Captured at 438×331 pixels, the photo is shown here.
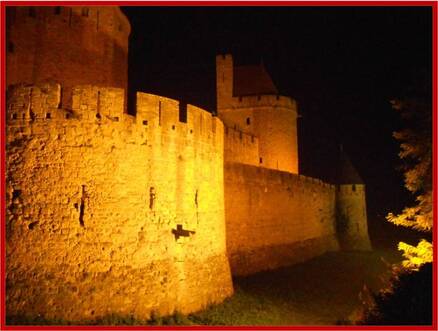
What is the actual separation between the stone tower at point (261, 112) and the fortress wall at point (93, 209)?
18694 mm

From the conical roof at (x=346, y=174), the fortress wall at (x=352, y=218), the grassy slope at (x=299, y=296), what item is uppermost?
the conical roof at (x=346, y=174)

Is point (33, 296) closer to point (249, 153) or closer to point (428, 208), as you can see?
point (428, 208)

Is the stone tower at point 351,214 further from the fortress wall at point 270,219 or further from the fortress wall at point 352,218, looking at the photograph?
the fortress wall at point 270,219

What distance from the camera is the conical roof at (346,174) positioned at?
30.1 meters

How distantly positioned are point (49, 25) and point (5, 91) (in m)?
8.57

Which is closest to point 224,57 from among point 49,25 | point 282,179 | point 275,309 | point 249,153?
point 249,153

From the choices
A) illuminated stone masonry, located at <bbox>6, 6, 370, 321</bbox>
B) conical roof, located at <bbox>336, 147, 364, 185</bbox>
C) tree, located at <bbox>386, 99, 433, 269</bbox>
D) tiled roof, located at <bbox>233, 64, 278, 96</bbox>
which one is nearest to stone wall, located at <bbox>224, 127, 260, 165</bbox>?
tiled roof, located at <bbox>233, 64, 278, 96</bbox>

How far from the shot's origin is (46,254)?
860cm

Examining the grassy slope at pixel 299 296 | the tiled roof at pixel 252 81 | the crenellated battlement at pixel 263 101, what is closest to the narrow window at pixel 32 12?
the grassy slope at pixel 299 296

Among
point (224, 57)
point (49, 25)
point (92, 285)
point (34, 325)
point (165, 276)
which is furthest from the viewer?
point (224, 57)

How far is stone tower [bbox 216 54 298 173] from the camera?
28781mm

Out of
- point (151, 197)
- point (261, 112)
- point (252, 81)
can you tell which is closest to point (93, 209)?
point (151, 197)

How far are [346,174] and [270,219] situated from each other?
1375 centimetres

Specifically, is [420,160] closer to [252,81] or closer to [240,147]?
[240,147]
